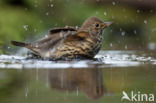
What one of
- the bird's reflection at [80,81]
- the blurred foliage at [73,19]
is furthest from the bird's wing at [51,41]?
the blurred foliage at [73,19]

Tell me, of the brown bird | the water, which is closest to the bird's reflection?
the water

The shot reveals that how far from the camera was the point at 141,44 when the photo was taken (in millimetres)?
10555

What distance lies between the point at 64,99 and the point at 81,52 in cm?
272

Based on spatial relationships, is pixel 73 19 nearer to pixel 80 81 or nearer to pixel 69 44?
pixel 69 44

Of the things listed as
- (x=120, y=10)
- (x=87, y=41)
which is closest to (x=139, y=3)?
(x=120, y=10)

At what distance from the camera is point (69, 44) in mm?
7129

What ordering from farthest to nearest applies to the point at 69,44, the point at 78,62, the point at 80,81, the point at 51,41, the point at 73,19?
the point at 73,19
the point at 51,41
the point at 69,44
the point at 78,62
the point at 80,81

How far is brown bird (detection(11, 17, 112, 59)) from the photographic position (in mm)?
7121

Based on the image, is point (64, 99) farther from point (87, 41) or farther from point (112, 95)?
point (87, 41)

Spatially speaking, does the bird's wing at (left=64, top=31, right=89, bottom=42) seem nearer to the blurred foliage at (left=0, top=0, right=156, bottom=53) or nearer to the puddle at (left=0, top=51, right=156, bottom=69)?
the puddle at (left=0, top=51, right=156, bottom=69)

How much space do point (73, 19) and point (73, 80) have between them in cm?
716

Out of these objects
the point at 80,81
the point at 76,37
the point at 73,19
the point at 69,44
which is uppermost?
the point at 73,19

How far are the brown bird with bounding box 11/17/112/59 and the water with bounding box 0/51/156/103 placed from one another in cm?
28

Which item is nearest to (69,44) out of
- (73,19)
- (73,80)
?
(73,80)
